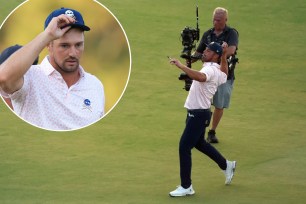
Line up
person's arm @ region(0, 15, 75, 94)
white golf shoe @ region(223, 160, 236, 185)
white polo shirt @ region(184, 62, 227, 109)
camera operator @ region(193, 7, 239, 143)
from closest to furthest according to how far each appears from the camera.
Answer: person's arm @ region(0, 15, 75, 94), white polo shirt @ region(184, 62, 227, 109), white golf shoe @ region(223, 160, 236, 185), camera operator @ region(193, 7, 239, 143)

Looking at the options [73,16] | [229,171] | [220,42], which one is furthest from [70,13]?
[220,42]

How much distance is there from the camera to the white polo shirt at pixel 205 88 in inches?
317

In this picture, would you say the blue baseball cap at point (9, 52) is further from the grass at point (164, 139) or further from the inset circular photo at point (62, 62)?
the grass at point (164, 139)

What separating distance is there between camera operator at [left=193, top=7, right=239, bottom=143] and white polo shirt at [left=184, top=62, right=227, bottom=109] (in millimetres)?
1885

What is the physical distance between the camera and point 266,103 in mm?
12562

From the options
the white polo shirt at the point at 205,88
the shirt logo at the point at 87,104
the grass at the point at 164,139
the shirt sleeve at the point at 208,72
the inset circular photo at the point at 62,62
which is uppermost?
the inset circular photo at the point at 62,62

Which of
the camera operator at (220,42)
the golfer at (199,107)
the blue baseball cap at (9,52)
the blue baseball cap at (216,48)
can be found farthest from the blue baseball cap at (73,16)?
the camera operator at (220,42)

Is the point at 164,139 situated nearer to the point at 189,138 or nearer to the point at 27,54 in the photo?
the point at 189,138

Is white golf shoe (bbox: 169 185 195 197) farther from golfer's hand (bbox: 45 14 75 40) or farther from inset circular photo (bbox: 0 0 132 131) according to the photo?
golfer's hand (bbox: 45 14 75 40)

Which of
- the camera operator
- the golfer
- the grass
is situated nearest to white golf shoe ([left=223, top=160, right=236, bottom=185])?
the grass

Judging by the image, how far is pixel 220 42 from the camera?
10.1 m

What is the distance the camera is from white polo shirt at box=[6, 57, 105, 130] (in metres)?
2.42

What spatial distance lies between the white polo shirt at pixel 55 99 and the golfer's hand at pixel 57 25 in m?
0.13

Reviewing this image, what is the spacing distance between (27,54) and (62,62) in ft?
0.43
